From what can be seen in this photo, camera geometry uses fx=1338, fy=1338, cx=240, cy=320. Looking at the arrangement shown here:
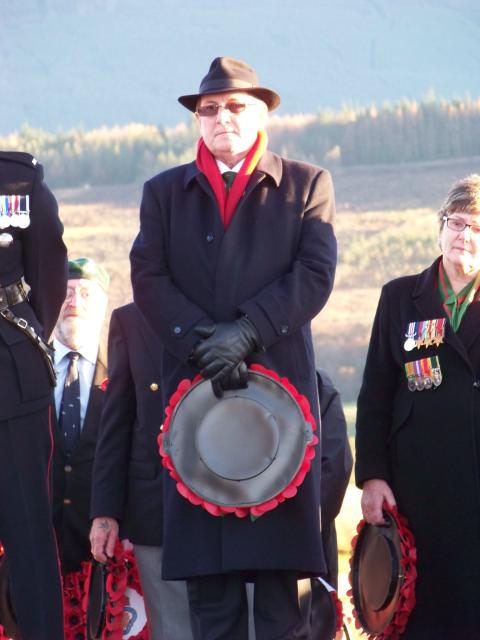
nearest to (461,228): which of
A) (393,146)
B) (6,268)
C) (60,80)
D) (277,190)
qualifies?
Answer: (277,190)

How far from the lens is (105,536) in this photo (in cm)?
445

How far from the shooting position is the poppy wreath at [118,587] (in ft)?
14.6

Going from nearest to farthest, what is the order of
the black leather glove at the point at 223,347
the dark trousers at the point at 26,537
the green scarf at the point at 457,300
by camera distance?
the black leather glove at the point at 223,347
the dark trousers at the point at 26,537
the green scarf at the point at 457,300

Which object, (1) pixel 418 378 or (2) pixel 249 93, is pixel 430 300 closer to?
(1) pixel 418 378

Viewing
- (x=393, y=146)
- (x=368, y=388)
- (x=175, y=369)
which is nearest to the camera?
(x=175, y=369)

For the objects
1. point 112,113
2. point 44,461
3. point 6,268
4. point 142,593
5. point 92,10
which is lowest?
point 142,593

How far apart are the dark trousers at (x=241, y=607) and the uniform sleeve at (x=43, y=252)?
99cm

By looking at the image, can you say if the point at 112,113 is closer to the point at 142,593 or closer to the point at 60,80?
the point at 60,80

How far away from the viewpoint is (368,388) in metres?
4.39

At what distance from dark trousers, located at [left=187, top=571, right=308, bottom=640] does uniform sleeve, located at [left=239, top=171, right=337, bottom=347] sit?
26.9 inches

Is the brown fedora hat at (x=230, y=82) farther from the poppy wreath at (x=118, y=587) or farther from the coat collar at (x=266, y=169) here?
the poppy wreath at (x=118, y=587)

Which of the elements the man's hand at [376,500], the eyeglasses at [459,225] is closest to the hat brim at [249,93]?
the eyeglasses at [459,225]

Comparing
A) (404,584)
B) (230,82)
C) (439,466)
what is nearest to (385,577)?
(404,584)

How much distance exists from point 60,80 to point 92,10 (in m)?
0.63
